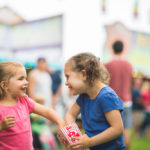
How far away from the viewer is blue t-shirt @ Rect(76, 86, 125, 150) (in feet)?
5.61

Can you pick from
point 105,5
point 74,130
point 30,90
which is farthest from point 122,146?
point 105,5

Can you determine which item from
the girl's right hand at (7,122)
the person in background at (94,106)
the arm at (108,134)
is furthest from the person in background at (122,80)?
the girl's right hand at (7,122)

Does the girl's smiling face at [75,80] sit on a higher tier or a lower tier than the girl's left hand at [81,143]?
higher

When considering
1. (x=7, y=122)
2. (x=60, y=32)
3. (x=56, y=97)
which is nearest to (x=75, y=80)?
(x=7, y=122)

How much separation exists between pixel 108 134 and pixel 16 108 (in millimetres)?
587

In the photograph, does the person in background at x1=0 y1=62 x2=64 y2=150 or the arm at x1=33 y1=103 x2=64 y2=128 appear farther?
the arm at x1=33 y1=103 x2=64 y2=128

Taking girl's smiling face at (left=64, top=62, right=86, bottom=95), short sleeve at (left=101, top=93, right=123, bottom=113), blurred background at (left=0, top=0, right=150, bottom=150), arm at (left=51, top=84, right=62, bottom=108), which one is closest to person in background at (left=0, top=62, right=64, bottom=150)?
girl's smiling face at (left=64, top=62, right=86, bottom=95)

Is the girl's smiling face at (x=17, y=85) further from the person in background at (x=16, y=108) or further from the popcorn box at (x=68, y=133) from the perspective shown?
the popcorn box at (x=68, y=133)

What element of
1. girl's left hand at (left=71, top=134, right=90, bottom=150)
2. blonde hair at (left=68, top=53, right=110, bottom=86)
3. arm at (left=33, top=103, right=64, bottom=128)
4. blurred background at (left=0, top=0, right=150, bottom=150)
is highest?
blurred background at (left=0, top=0, right=150, bottom=150)

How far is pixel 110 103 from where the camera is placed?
1.70 m

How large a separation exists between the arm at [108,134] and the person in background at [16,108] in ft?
0.72

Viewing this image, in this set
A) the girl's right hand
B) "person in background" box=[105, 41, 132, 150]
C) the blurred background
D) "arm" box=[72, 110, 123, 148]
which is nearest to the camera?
the girl's right hand

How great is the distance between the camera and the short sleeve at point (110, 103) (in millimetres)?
1689

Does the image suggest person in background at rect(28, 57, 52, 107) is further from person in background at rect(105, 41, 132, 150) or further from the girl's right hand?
the girl's right hand
